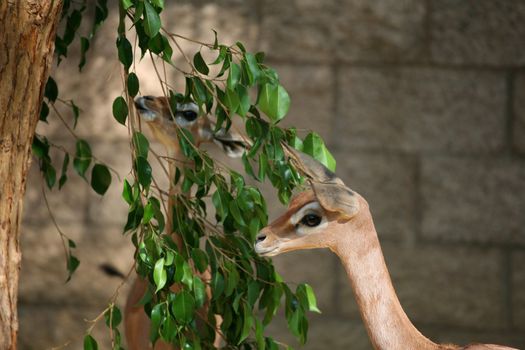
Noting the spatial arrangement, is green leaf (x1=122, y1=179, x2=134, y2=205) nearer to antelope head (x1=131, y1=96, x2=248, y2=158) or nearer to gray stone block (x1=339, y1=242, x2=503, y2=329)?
antelope head (x1=131, y1=96, x2=248, y2=158)

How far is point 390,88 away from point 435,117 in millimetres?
221

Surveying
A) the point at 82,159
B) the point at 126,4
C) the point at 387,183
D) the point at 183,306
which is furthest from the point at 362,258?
the point at 387,183

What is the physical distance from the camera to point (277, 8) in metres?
4.11

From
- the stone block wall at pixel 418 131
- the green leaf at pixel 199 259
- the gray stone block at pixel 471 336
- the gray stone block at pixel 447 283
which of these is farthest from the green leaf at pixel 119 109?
the gray stone block at pixel 471 336

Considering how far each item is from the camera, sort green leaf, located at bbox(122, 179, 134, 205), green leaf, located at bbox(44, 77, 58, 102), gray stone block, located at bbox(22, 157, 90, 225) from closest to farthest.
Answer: green leaf, located at bbox(122, 179, 134, 205), green leaf, located at bbox(44, 77, 58, 102), gray stone block, located at bbox(22, 157, 90, 225)

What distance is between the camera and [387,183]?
4.14 meters

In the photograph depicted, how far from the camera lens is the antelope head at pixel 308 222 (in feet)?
7.50

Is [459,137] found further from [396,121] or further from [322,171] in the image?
[322,171]

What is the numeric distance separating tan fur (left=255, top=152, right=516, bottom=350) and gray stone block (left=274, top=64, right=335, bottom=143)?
1.84 meters

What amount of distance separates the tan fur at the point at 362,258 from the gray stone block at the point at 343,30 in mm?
1892

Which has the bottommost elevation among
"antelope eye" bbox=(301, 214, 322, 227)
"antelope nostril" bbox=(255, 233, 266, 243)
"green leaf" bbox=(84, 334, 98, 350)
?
"green leaf" bbox=(84, 334, 98, 350)

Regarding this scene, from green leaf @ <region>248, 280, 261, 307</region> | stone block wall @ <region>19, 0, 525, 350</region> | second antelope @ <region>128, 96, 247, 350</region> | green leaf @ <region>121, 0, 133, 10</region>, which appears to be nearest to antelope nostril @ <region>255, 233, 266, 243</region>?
green leaf @ <region>248, 280, 261, 307</region>

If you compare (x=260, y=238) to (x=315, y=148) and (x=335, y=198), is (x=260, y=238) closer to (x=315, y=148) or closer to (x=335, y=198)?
(x=335, y=198)

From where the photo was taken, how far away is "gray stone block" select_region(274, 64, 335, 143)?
413 cm
